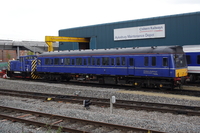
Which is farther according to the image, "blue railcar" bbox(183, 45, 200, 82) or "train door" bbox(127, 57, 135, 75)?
"blue railcar" bbox(183, 45, 200, 82)

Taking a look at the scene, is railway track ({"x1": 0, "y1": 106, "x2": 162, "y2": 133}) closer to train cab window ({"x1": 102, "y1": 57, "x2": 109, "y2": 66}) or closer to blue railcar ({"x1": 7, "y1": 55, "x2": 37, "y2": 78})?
train cab window ({"x1": 102, "y1": 57, "x2": 109, "y2": 66})

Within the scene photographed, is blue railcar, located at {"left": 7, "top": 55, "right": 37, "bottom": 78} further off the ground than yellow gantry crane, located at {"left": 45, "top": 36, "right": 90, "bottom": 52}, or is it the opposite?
yellow gantry crane, located at {"left": 45, "top": 36, "right": 90, "bottom": 52}

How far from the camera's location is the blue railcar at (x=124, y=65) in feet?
56.8

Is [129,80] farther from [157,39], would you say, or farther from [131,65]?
[157,39]

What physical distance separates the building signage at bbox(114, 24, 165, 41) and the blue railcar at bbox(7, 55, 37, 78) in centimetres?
1341

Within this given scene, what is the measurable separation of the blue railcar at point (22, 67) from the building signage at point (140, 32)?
13413 millimetres


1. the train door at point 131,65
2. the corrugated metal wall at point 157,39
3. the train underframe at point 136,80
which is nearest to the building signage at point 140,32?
the corrugated metal wall at point 157,39

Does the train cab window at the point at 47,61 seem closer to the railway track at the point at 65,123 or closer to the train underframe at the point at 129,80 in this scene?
the train underframe at the point at 129,80

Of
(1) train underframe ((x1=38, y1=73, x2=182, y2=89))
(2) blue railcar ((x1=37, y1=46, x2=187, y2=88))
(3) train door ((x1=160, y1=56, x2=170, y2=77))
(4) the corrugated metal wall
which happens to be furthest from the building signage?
(3) train door ((x1=160, y1=56, x2=170, y2=77))

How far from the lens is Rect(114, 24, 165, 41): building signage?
30.3 metres

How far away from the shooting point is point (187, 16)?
1102 inches

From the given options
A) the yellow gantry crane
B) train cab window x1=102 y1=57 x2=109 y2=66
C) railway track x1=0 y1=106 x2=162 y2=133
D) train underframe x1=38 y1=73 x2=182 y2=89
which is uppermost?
the yellow gantry crane

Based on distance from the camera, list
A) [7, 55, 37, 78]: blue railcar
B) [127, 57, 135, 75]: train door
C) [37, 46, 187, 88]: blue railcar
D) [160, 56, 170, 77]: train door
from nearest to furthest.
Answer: [160, 56, 170, 77]: train door
[37, 46, 187, 88]: blue railcar
[127, 57, 135, 75]: train door
[7, 55, 37, 78]: blue railcar

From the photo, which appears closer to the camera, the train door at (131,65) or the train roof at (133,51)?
the train roof at (133,51)
